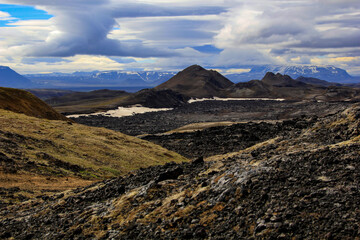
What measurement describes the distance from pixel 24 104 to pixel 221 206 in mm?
65312

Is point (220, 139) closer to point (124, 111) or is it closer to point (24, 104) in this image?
point (24, 104)

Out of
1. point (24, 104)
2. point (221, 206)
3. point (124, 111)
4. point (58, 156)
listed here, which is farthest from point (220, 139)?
point (124, 111)

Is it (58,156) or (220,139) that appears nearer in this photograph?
(58,156)

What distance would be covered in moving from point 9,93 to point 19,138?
3705 cm

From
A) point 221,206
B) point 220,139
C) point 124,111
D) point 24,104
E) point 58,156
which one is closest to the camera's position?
point 221,206

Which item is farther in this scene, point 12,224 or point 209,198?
point 12,224

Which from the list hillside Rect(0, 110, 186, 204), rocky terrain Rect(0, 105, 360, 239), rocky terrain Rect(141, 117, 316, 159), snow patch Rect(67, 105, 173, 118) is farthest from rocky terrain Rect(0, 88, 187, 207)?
snow patch Rect(67, 105, 173, 118)

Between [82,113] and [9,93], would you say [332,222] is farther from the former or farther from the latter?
[82,113]

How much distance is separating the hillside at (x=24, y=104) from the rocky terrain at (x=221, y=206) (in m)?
48.9

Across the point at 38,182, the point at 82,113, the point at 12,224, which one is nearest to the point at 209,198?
the point at 12,224

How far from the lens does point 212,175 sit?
1986 cm

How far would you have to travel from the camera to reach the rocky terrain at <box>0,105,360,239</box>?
12.8m

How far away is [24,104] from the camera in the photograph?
2793 inches

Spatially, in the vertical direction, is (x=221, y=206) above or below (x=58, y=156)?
above
